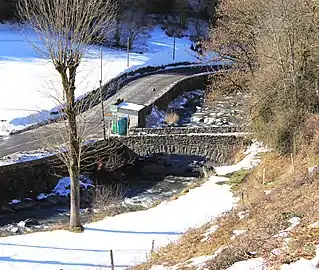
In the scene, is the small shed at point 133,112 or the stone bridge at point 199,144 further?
the small shed at point 133,112

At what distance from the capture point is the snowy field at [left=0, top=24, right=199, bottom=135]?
33125mm

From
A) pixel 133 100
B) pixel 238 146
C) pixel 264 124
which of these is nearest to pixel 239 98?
pixel 133 100

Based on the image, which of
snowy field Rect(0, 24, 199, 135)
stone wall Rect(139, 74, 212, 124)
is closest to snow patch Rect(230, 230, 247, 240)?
snowy field Rect(0, 24, 199, 135)

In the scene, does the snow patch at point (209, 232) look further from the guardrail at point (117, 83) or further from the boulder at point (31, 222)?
the guardrail at point (117, 83)

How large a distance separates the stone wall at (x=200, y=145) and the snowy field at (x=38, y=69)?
490 centimetres

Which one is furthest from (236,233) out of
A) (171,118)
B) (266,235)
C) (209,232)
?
(171,118)

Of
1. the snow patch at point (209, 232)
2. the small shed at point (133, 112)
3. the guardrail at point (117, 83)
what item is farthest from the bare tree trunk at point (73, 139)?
the small shed at point (133, 112)

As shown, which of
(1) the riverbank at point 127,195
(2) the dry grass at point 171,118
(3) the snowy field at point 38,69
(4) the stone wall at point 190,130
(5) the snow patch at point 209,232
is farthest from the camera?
(2) the dry grass at point 171,118

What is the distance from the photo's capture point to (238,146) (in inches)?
1091

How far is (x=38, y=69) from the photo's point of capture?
4400 centimetres

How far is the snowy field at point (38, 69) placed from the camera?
33125mm

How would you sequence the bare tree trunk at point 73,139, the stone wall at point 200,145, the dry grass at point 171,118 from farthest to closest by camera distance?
the dry grass at point 171,118 < the stone wall at point 200,145 < the bare tree trunk at point 73,139

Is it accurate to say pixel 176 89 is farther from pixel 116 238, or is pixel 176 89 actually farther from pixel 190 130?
pixel 116 238

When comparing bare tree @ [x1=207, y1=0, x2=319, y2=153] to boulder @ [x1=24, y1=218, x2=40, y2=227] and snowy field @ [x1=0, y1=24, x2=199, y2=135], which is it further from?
boulder @ [x1=24, y1=218, x2=40, y2=227]
